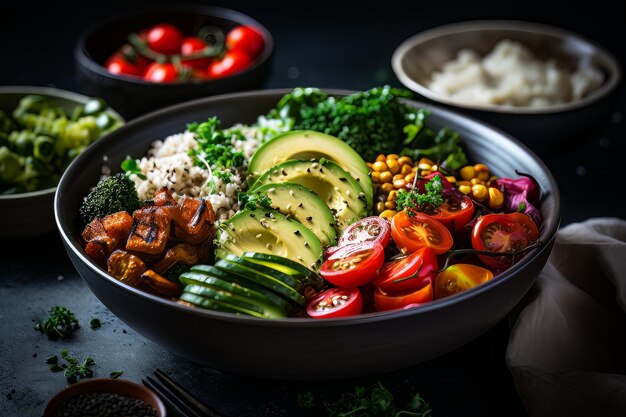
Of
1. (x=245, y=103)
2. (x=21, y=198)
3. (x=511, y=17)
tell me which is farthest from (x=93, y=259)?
(x=511, y=17)

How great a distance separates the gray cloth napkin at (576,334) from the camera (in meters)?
2.37

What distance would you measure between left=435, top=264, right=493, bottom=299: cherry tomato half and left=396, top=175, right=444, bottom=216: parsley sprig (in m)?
0.28

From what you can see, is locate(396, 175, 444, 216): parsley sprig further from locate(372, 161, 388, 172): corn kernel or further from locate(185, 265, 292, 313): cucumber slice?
locate(185, 265, 292, 313): cucumber slice

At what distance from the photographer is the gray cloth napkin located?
7.77 ft

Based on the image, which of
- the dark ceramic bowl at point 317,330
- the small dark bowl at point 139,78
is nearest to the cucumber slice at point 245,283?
the dark ceramic bowl at point 317,330

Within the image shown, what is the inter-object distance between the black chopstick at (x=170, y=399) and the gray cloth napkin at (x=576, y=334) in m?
1.07

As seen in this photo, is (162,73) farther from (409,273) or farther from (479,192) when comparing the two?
(409,273)

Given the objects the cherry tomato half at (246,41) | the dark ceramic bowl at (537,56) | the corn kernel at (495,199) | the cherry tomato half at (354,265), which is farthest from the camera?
the cherry tomato half at (246,41)

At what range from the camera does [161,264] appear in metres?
2.50

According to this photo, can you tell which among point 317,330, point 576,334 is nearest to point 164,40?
point 317,330

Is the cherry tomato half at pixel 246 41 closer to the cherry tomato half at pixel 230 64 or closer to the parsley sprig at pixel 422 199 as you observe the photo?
the cherry tomato half at pixel 230 64

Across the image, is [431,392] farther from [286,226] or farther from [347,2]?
[347,2]

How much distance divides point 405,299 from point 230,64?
88.4 inches

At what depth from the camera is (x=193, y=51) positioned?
14.3 ft
